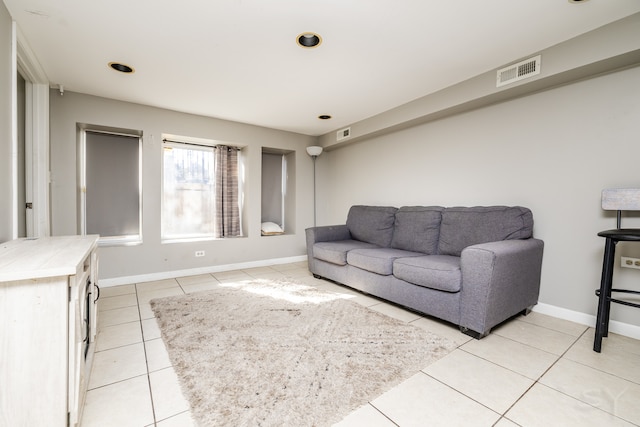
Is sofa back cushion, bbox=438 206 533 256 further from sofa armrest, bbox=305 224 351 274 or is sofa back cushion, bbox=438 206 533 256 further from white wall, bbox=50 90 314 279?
white wall, bbox=50 90 314 279

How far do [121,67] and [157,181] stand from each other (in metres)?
1.43

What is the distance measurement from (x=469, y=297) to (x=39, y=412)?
7.88 feet

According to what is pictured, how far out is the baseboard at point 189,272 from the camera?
131 inches

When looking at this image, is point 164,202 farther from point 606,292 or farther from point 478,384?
point 606,292

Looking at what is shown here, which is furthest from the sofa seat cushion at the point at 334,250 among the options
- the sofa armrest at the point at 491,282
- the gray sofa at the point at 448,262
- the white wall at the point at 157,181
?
the sofa armrest at the point at 491,282

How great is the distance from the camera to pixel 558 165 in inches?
94.2

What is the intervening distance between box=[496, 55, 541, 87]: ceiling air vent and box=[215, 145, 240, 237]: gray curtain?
355cm

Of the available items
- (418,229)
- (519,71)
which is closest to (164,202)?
(418,229)

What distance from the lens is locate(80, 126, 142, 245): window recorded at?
3.41m

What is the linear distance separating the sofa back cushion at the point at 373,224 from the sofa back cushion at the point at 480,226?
0.71m

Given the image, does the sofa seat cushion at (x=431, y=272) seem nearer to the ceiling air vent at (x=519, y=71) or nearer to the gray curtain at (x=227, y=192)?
the ceiling air vent at (x=519, y=71)

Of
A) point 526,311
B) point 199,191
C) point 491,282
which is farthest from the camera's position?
point 199,191

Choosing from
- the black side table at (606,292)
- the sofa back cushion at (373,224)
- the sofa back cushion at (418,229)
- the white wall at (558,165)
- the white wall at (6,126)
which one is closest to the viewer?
the white wall at (6,126)

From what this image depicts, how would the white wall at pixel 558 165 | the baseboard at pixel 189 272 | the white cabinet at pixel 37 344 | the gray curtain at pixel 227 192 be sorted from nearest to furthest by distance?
the white cabinet at pixel 37 344 < the white wall at pixel 558 165 < the baseboard at pixel 189 272 < the gray curtain at pixel 227 192
